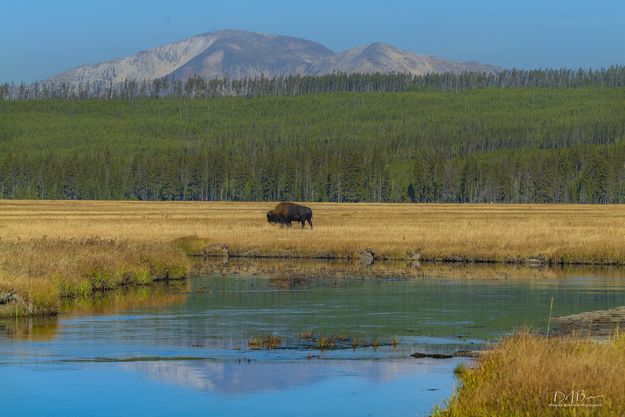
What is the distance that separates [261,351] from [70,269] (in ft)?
46.0

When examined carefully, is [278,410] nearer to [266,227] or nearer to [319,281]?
[319,281]

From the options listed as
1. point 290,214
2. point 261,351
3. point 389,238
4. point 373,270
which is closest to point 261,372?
point 261,351

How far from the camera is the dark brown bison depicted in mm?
67938

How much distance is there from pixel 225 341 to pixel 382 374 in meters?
5.56

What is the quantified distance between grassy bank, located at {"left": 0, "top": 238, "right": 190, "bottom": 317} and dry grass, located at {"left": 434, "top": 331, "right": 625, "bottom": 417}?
16.2 metres

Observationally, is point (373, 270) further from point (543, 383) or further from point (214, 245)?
point (543, 383)

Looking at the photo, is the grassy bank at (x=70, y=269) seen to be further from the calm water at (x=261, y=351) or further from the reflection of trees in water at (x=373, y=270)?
the reflection of trees in water at (x=373, y=270)

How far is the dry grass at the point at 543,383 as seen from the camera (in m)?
14.6

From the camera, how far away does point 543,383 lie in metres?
15.5

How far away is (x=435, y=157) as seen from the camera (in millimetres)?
198375

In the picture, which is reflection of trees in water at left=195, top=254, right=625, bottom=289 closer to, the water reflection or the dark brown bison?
the water reflection

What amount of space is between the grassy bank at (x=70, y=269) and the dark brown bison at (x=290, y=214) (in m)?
21.3
